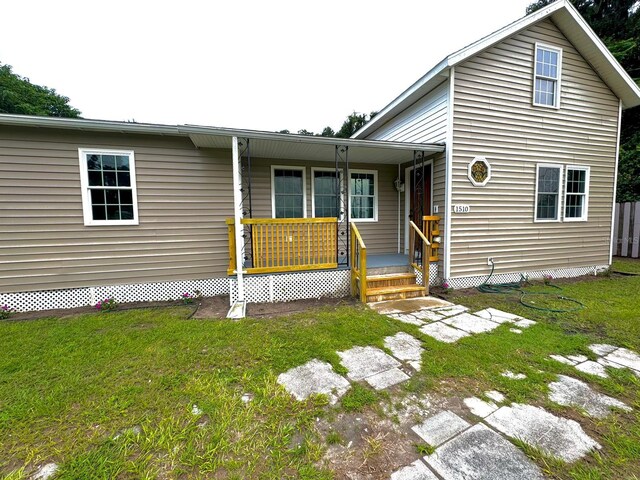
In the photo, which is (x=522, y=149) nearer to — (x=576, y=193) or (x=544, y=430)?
(x=576, y=193)

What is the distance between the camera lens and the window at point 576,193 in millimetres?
6578

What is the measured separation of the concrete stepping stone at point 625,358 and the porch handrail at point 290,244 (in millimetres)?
3805

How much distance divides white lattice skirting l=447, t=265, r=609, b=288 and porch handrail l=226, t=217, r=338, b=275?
2.79 metres

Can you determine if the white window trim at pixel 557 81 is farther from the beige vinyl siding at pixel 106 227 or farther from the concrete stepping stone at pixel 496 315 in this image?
the beige vinyl siding at pixel 106 227

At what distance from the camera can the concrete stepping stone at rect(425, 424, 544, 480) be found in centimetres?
152

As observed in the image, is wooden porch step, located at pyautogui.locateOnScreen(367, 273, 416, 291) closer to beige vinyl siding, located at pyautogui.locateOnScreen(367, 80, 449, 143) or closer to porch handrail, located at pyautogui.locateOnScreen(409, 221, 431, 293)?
porch handrail, located at pyautogui.locateOnScreen(409, 221, 431, 293)

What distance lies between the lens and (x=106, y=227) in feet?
15.9

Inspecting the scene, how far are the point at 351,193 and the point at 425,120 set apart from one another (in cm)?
239

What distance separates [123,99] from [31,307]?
29530 mm

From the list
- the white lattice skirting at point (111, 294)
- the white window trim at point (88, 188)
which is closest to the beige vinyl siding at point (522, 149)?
the white lattice skirting at point (111, 294)

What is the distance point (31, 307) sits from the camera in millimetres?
4625

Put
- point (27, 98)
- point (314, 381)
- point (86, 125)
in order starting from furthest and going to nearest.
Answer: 1. point (27, 98)
2. point (86, 125)
3. point (314, 381)

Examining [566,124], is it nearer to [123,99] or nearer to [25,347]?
[25,347]

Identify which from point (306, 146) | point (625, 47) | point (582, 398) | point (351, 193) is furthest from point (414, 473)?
point (625, 47)
